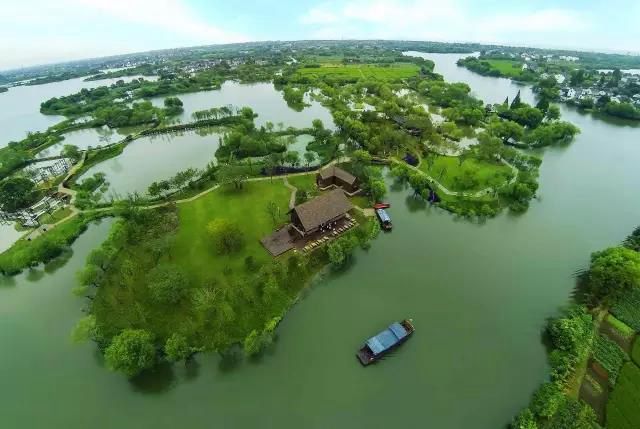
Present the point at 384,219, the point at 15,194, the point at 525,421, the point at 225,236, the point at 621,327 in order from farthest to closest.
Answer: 1. the point at 15,194
2. the point at 384,219
3. the point at 225,236
4. the point at 621,327
5. the point at 525,421

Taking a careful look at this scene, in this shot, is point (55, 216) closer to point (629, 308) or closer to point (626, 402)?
point (626, 402)

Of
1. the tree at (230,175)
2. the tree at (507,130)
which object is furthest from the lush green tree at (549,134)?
the tree at (230,175)

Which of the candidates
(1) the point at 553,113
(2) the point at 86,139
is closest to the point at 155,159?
(2) the point at 86,139

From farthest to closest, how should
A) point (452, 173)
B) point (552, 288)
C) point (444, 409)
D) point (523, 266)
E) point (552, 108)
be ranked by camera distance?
1. point (552, 108)
2. point (452, 173)
3. point (523, 266)
4. point (552, 288)
5. point (444, 409)

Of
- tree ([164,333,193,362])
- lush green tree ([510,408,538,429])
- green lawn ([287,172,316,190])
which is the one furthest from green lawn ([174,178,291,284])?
lush green tree ([510,408,538,429])

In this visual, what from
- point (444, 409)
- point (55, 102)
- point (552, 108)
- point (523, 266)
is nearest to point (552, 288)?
point (523, 266)

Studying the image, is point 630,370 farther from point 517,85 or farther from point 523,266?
point 517,85
